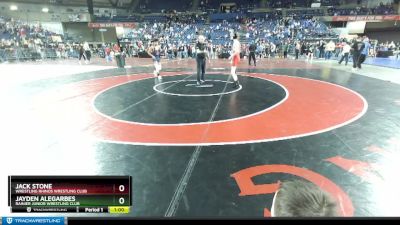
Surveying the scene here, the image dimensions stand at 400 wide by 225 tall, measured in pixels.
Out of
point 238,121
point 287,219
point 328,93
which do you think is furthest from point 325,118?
point 287,219

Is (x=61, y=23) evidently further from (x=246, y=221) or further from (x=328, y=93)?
(x=246, y=221)

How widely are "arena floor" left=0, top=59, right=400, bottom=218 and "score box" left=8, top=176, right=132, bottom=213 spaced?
1.91ft

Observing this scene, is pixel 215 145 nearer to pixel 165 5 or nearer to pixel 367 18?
pixel 367 18

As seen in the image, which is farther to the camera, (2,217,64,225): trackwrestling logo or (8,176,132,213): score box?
(8,176,132,213): score box

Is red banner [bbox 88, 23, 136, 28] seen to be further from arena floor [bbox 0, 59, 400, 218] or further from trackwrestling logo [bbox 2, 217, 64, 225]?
trackwrestling logo [bbox 2, 217, 64, 225]

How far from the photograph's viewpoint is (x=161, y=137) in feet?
13.9

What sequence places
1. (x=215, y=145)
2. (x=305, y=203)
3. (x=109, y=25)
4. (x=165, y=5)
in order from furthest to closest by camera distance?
(x=165, y=5), (x=109, y=25), (x=215, y=145), (x=305, y=203)

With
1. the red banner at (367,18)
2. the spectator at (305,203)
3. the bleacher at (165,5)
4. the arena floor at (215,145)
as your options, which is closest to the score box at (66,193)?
the arena floor at (215,145)

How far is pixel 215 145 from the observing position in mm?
3871

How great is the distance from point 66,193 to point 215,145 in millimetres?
2682

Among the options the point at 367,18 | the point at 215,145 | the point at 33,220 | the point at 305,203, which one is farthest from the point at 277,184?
the point at 367,18

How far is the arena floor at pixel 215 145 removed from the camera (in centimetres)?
260

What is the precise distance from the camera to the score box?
1302mm

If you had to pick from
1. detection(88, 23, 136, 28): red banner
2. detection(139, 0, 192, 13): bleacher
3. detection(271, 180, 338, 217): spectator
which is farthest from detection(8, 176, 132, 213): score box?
detection(139, 0, 192, 13): bleacher
